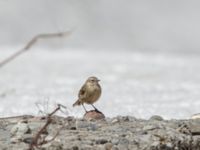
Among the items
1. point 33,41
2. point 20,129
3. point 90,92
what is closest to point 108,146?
point 20,129

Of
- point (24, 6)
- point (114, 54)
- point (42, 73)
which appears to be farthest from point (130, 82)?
point (24, 6)

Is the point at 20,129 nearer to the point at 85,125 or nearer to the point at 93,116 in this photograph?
the point at 85,125

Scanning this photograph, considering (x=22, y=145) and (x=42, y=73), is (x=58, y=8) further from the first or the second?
(x=22, y=145)

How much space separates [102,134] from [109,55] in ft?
22.6

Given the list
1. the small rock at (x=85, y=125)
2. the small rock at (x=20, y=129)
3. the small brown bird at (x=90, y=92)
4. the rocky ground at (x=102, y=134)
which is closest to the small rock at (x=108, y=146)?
the rocky ground at (x=102, y=134)

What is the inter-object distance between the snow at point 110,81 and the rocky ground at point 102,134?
6.9 inches

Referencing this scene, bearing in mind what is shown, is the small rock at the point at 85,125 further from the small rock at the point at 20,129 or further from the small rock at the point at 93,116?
the small rock at the point at 20,129

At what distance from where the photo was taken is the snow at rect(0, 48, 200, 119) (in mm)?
5555

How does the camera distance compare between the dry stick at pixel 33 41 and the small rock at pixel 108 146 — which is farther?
the small rock at pixel 108 146

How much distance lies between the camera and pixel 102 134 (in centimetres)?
373

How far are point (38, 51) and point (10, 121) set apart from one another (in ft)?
23.7

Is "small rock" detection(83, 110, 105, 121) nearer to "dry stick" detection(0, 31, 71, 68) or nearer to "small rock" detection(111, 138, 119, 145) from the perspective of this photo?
"small rock" detection(111, 138, 119, 145)

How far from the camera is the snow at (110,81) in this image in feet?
18.2

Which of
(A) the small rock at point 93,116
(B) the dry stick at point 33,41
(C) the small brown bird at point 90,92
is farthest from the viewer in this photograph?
(C) the small brown bird at point 90,92
